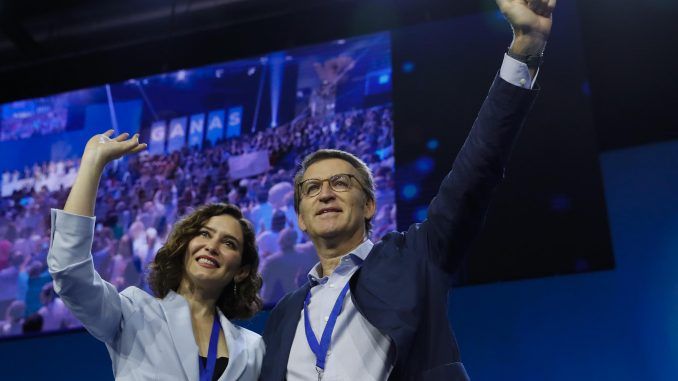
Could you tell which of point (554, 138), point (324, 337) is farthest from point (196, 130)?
point (324, 337)

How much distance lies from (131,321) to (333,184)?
60cm

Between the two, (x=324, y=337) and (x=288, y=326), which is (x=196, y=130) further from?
(x=324, y=337)

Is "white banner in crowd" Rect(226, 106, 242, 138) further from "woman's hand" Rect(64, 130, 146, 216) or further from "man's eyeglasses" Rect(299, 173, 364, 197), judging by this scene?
"woman's hand" Rect(64, 130, 146, 216)

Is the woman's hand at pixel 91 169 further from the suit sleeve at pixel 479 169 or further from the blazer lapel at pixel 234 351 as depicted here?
the suit sleeve at pixel 479 169

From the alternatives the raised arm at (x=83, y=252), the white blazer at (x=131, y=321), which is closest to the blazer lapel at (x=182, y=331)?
the white blazer at (x=131, y=321)

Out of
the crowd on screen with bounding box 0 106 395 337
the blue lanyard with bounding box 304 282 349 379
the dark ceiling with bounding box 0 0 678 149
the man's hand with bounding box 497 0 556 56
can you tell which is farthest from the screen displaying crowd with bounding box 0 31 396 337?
the man's hand with bounding box 497 0 556 56

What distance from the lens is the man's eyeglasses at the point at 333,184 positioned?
1867mm

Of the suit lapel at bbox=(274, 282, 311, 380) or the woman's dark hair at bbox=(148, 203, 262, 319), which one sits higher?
the woman's dark hair at bbox=(148, 203, 262, 319)

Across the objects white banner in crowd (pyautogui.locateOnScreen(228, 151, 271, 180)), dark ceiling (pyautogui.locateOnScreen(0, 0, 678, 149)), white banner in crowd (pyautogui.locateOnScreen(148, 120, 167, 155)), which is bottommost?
white banner in crowd (pyautogui.locateOnScreen(228, 151, 271, 180))

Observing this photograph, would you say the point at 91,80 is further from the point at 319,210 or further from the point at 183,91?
the point at 319,210

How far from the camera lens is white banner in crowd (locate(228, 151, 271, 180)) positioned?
146 inches

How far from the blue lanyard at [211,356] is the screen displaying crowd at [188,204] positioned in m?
1.41

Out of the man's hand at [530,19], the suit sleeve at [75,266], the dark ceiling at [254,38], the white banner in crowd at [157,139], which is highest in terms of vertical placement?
the dark ceiling at [254,38]

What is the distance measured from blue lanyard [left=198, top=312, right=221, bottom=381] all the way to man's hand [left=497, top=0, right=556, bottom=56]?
1.04m
